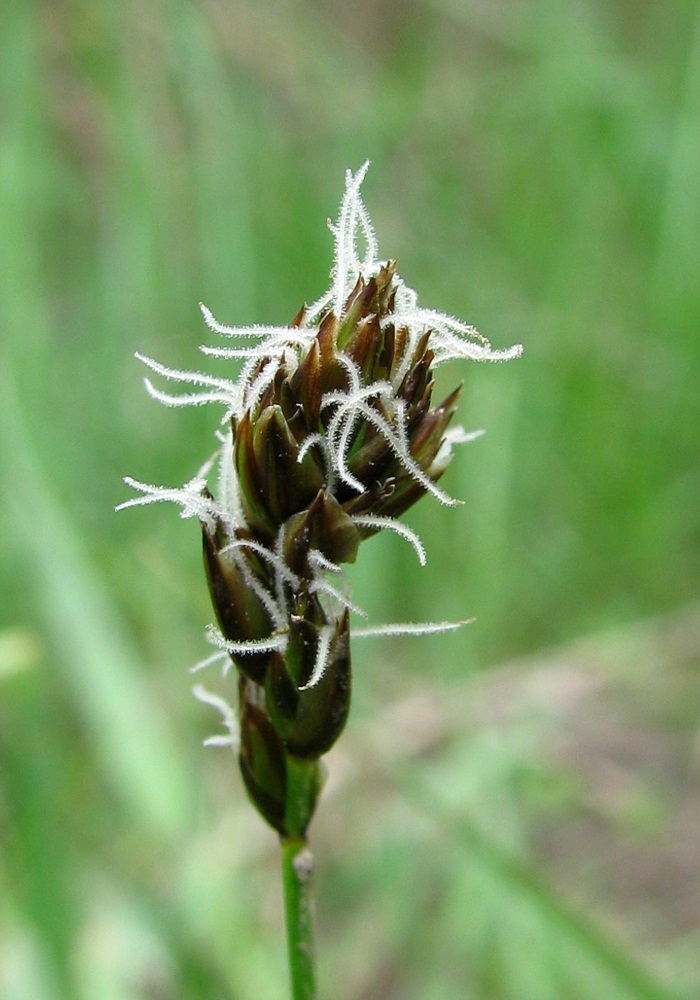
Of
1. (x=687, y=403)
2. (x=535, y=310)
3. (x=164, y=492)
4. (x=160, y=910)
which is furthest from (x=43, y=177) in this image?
(x=164, y=492)

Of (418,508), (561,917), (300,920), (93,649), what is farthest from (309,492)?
(418,508)

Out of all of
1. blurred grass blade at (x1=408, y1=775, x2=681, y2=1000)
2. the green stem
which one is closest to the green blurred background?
blurred grass blade at (x1=408, y1=775, x2=681, y2=1000)

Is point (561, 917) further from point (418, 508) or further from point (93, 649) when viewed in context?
point (418, 508)

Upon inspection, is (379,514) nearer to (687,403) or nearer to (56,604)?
(56,604)

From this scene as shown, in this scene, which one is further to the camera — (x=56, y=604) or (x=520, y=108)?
(x=520, y=108)

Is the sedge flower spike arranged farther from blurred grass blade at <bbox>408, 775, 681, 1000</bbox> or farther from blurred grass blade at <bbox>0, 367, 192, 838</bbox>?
blurred grass blade at <bbox>0, 367, 192, 838</bbox>

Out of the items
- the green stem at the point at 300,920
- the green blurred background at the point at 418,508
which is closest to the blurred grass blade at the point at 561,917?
the green blurred background at the point at 418,508
